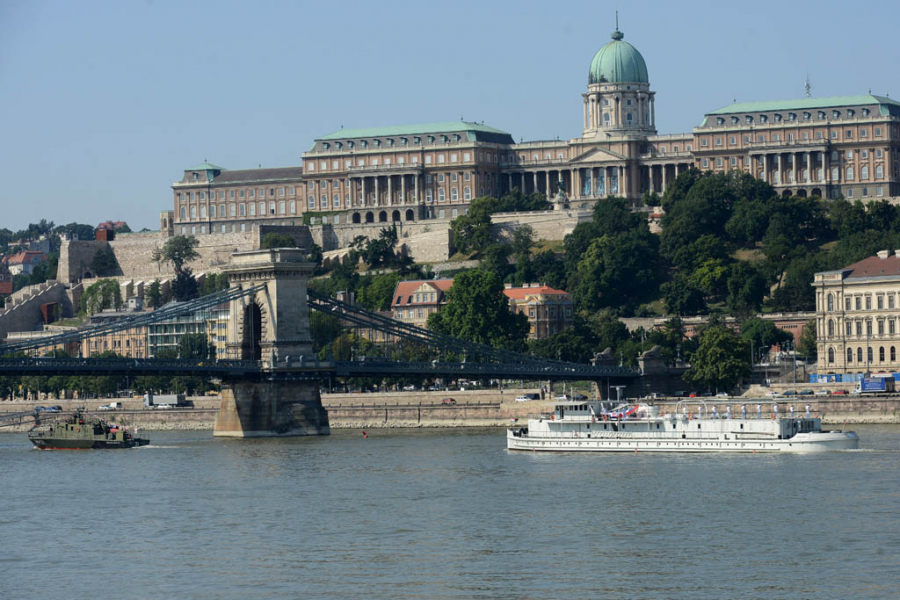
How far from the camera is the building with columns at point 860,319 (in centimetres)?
10425

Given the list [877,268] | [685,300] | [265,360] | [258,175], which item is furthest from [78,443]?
[258,175]

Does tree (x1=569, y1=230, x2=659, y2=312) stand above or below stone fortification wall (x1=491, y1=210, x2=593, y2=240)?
below

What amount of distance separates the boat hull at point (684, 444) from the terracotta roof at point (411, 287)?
2311 inches

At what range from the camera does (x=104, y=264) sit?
583ft

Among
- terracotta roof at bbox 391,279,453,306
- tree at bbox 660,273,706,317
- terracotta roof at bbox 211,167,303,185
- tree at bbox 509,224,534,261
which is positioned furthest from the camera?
terracotta roof at bbox 211,167,303,185

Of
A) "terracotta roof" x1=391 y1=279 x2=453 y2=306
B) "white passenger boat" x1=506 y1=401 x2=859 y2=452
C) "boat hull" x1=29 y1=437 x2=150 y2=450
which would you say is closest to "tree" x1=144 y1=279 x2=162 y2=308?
"terracotta roof" x1=391 y1=279 x2=453 y2=306

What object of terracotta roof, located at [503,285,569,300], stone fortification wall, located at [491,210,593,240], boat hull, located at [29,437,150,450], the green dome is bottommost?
boat hull, located at [29,437,150,450]

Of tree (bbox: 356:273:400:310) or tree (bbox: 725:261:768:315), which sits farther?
tree (bbox: 356:273:400:310)

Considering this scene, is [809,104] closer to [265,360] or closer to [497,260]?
[497,260]

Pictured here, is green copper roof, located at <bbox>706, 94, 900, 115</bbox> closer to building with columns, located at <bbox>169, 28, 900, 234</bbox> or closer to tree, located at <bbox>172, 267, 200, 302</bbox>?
building with columns, located at <bbox>169, 28, 900, 234</bbox>

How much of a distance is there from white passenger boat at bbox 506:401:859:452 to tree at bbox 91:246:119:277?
10467cm

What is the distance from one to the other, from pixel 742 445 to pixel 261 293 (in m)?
24.1

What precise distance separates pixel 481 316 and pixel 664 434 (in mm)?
43758

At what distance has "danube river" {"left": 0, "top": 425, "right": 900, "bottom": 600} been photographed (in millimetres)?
42281
